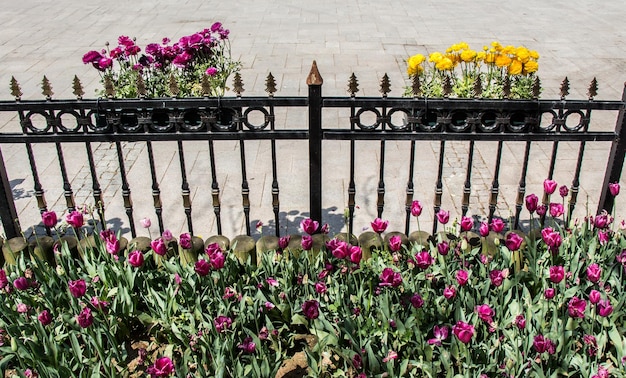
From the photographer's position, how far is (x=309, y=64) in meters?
9.93

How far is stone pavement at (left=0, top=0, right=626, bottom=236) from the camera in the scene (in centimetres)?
545

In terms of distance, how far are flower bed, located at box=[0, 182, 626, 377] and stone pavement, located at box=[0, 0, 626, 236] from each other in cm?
143

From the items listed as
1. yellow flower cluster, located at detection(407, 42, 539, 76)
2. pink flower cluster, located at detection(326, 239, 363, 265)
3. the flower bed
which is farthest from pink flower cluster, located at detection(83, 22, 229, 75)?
pink flower cluster, located at detection(326, 239, 363, 265)

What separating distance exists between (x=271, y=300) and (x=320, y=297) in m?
0.28

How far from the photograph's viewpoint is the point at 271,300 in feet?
10.8

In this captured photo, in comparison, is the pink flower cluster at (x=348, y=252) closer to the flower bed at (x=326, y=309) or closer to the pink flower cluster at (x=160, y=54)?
the flower bed at (x=326, y=309)

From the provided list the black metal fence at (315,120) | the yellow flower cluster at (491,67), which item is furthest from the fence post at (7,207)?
the yellow flower cluster at (491,67)

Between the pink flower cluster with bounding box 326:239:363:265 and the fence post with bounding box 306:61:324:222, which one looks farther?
the fence post with bounding box 306:61:324:222

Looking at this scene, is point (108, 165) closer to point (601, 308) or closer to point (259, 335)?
point (259, 335)

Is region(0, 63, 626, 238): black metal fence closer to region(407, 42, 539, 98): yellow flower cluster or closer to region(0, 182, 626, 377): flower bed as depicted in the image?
region(0, 182, 626, 377): flower bed

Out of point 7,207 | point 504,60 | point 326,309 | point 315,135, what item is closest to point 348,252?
point 326,309

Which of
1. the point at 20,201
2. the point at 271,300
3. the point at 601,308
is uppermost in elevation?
the point at 601,308

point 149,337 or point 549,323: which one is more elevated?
point 549,323

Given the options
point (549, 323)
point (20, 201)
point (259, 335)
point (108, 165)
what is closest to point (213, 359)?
point (259, 335)
